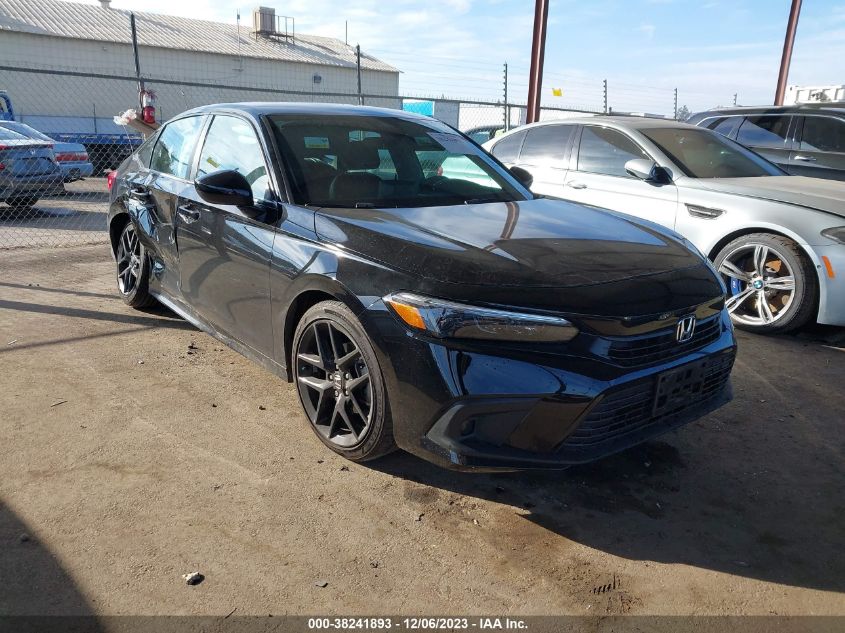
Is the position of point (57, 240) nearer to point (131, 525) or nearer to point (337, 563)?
point (131, 525)

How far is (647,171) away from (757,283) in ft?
3.90

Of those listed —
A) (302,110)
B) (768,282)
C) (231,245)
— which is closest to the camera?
(231,245)

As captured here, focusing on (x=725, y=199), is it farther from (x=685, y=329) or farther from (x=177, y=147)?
(x=177, y=147)

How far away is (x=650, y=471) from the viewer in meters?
3.11

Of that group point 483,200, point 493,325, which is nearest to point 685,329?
point 493,325

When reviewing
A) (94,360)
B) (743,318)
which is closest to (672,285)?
(743,318)

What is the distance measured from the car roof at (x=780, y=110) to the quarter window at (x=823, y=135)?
0.38 feet

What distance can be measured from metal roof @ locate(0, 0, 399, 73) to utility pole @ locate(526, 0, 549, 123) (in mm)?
22483

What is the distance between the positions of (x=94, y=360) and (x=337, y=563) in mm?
2640

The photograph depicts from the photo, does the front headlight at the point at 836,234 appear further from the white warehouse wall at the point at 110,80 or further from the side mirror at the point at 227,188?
the white warehouse wall at the point at 110,80

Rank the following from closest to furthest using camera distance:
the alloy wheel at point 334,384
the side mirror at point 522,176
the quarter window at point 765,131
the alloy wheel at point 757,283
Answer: the alloy wheel at point 334,384
the side mirror at point 522,176
the alloy wheel at point 757,283
the quarter window at point 765,131

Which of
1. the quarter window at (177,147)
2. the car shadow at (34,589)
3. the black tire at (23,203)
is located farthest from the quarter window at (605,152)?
the black tire at (23,203)

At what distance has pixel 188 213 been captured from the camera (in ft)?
13.1

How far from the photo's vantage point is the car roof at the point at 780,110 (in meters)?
7.76
